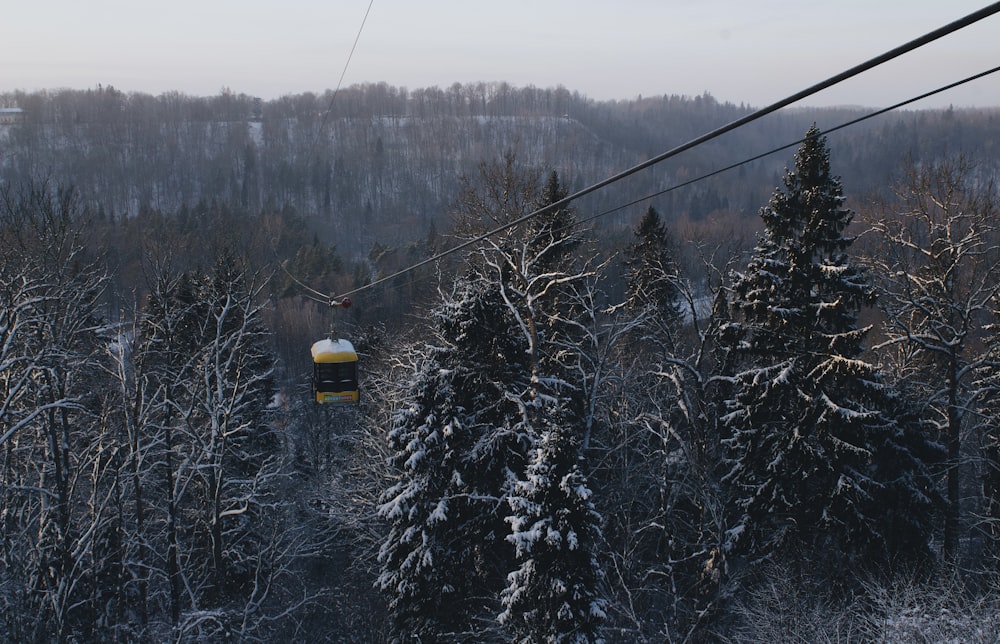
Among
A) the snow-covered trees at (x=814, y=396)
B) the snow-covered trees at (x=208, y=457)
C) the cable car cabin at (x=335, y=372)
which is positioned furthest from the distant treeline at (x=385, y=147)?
the cable car cabin at (x=335, y=372)

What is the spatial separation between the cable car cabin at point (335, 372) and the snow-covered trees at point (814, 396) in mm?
8832

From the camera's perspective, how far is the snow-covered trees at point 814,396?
15.7 m

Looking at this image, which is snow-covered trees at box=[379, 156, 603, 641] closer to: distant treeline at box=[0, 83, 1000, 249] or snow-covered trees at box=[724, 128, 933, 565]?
snow-covered trees at box=[724, 128, 933, 565]

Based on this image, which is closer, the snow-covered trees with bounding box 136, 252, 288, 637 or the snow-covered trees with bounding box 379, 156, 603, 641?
the snow-covered trees with bounding box 379, 156, 603, 641

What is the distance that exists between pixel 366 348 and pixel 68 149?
134 m

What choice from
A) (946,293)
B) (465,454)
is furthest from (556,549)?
(946,293)

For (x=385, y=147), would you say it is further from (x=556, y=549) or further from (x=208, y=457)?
(x=556, y=549)

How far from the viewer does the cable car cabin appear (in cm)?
1386

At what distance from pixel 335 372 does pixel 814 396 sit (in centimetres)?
1055

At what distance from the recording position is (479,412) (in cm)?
1644

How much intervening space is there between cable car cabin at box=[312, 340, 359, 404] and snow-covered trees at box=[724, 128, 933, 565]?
8.83 meters

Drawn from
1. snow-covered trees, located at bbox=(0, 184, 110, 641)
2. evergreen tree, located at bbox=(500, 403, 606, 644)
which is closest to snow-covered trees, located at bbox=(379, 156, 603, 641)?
evergreen tree, located at bbox=(500, 403, 606, 644)

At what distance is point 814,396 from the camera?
633 inches

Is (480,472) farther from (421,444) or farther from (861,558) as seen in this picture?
(861,558)
